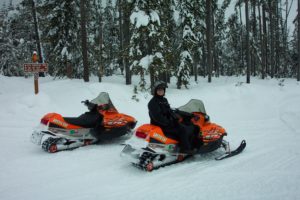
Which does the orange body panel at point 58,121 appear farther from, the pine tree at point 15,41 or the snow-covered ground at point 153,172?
the pine tree at point 15,41

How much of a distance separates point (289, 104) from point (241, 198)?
11.8 m

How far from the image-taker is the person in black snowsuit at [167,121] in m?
7.34

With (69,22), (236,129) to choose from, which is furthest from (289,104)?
(69,22)

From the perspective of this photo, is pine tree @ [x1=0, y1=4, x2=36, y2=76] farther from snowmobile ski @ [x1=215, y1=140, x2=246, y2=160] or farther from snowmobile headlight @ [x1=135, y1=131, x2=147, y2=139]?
snowmobile ski @ [x1=215, y1=140, x2=246, y2=160]

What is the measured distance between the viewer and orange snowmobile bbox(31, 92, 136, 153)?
8.52 meters

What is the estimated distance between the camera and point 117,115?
375 inches

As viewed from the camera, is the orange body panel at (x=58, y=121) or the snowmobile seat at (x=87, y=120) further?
the snowmobile seat at (x=87, y=120)

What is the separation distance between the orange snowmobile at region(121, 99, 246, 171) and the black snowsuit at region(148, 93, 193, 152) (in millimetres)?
121

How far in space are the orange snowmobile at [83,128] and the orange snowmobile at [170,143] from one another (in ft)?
6.12

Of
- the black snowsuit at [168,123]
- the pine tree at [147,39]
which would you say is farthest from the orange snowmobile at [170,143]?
the pine tree at [147,39]

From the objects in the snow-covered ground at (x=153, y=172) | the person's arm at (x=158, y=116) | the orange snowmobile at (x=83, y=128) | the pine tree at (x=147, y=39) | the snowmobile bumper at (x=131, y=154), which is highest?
the pine tree at (x=147, y=39)

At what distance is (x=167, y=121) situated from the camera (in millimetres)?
7340

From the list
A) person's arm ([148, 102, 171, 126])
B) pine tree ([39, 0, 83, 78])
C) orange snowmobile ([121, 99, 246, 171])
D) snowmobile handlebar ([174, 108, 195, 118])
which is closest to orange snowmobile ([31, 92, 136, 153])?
orange snowmobile ([121, 99, 246, 171])

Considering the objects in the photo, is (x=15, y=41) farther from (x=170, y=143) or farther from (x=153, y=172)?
(x=153, y=172)
